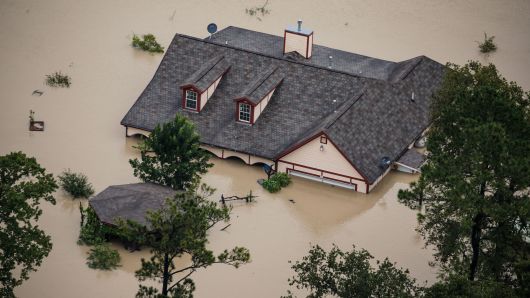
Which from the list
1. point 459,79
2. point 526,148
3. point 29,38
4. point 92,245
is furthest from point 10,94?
point 526,148

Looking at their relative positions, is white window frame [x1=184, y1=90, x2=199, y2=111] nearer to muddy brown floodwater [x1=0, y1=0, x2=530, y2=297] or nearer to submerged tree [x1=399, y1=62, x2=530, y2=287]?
muddy brown floodwater [x1=0, y1=0, x2=530, y2=297]

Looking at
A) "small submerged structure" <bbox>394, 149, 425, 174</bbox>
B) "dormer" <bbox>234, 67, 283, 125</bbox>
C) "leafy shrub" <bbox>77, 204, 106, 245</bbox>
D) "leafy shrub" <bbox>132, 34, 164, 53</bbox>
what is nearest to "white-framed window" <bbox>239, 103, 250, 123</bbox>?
"dormer" <bbox>234, 67, 283, 125</bbox>

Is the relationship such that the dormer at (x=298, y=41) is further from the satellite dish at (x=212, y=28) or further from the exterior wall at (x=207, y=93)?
the exterior wall at (x=207, y=93)

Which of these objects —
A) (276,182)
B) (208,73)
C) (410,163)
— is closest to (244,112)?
(208,73)

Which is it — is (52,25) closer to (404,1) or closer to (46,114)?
(46,114)

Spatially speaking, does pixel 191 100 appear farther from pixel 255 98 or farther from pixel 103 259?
pixel 103 259
